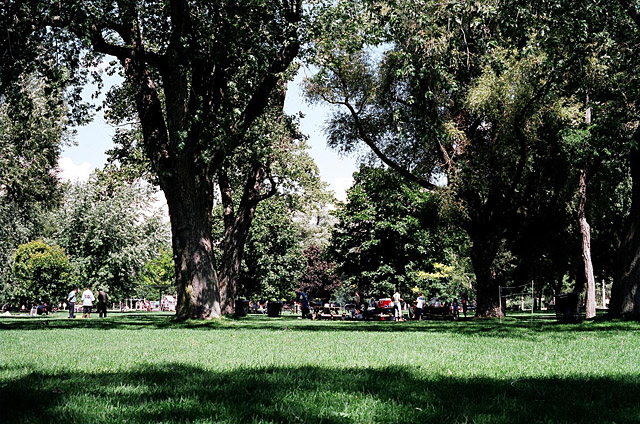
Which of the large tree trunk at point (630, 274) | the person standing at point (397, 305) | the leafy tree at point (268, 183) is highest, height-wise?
the leafy tree at point (268, 183)

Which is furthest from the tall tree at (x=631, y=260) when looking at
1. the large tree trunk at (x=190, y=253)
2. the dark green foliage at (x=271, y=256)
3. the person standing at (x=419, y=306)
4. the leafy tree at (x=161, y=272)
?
the leafy tree at (x=161, y=272)

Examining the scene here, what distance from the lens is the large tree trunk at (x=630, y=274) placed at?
17844mm

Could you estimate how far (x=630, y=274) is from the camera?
1791 cm

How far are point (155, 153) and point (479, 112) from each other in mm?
12414

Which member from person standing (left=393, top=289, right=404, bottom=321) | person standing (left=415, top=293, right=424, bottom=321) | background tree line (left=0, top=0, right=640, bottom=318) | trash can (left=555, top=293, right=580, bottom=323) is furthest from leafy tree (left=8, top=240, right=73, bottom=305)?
trash can (left=555, top=293, right=580, bottom=323)

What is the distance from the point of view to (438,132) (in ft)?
51.5

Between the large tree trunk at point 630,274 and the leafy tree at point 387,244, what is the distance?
23.1 m

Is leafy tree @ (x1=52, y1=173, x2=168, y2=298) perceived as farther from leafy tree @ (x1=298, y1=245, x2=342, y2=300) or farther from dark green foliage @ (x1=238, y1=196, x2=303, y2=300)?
leafy tree @ (x1=298, y1=245, x2=342, y2=300)

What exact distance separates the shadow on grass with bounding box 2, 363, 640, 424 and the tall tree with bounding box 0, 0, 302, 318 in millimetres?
12792

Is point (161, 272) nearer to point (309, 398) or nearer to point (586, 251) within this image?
point (586, 251)

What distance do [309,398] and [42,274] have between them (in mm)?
45255

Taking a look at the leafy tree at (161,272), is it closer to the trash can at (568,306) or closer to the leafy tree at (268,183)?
the leafy tree at (268,183)

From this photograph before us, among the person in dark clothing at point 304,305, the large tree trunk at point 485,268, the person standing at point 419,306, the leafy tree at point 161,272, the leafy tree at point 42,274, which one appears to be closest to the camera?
the large tree trunk at point 485,268

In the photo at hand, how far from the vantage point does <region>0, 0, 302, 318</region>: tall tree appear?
17.0 meters
